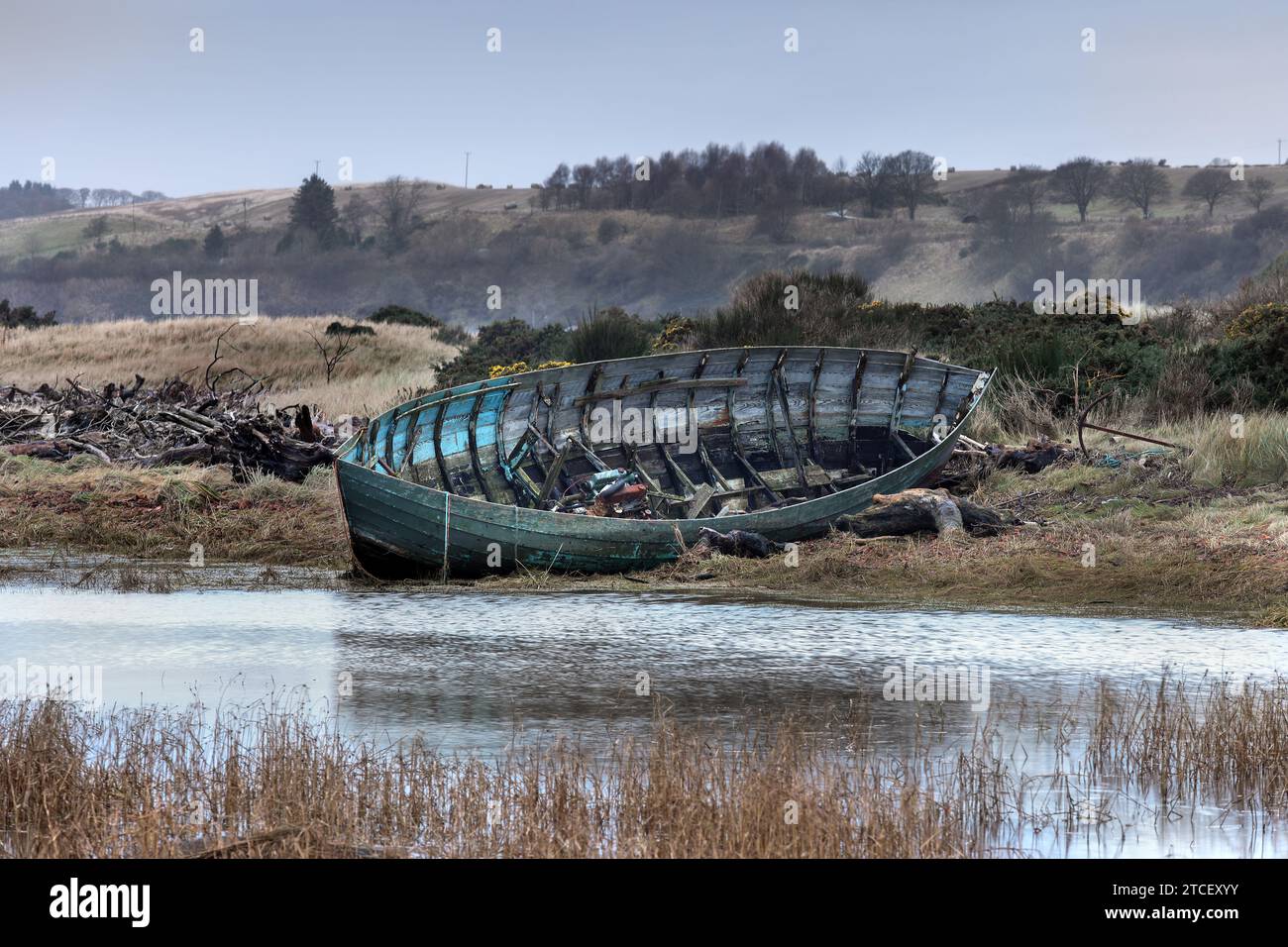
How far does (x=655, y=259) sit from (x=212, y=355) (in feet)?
219

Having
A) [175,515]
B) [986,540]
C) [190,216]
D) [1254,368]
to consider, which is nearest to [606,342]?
[1254,368]

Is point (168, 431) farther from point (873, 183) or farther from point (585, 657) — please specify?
point (873, 183)

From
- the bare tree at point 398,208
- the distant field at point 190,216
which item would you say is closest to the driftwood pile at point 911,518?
the bare tree at point 398,208

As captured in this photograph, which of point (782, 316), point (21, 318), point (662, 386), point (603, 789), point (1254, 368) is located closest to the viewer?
point (603, 789)

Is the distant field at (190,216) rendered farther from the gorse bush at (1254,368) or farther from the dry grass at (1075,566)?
the dry grass at (1075,566)

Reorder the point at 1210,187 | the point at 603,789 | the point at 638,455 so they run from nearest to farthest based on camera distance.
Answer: the point at 603,789, the point at 638,455, the point at 1210,187

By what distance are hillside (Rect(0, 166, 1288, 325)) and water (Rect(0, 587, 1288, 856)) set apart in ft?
257

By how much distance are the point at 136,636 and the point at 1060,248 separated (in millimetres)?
92932

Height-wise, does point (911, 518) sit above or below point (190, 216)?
below

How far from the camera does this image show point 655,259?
351 feet

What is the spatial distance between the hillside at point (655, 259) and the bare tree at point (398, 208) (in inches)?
66.1

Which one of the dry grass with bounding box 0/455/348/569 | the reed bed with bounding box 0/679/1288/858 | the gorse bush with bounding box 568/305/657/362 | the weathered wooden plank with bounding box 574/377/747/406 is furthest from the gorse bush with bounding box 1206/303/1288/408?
the reed bed with bounding box 0/679/1288/858
